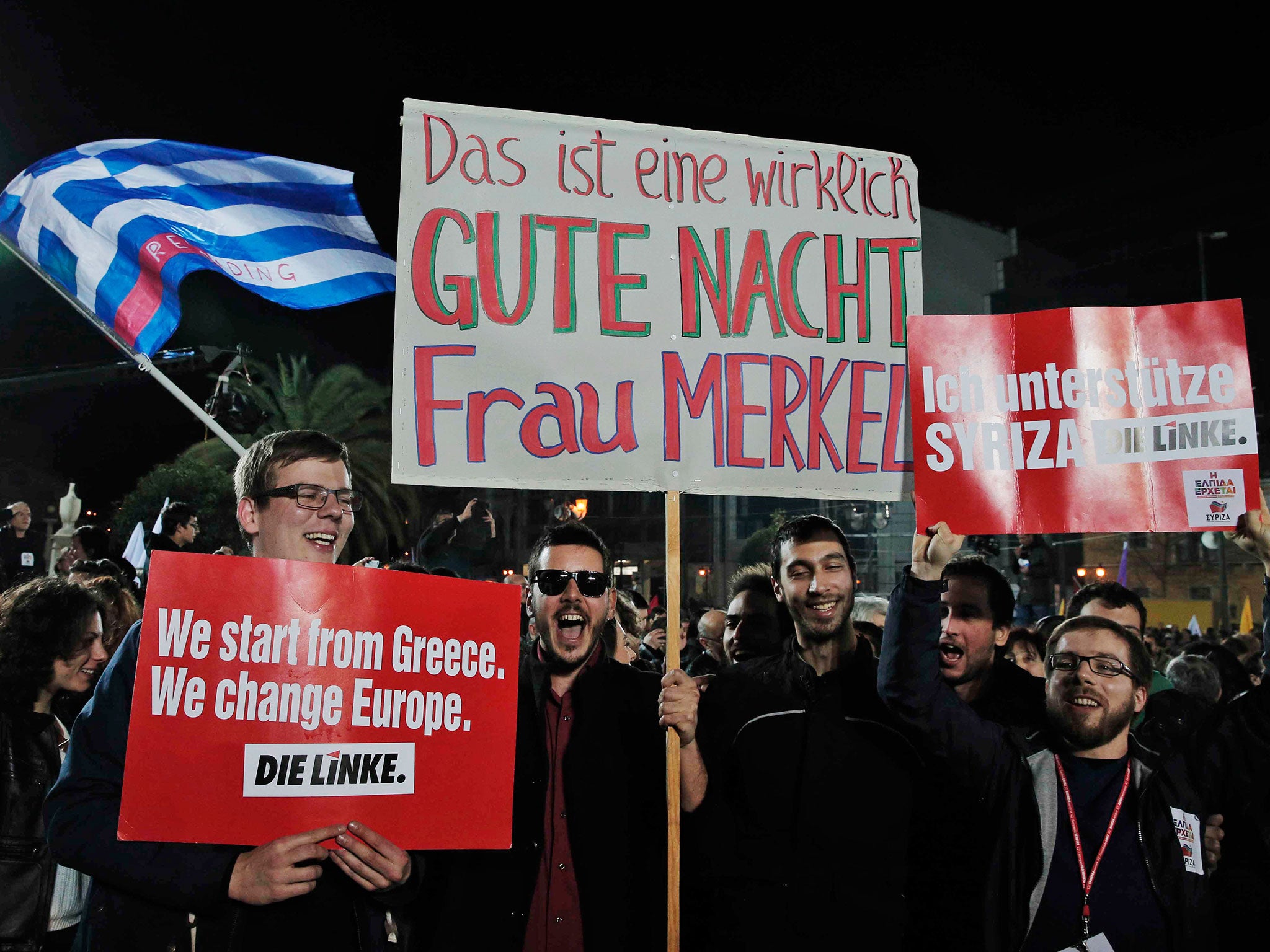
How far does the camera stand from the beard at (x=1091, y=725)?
291cm

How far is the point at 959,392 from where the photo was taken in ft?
10.8

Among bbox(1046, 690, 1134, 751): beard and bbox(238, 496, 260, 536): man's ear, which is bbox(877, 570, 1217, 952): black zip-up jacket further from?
bbox(238, 496, 260, 536): man's ear

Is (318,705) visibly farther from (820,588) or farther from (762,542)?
(762,542)

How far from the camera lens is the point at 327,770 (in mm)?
2387

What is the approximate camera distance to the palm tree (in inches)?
1001

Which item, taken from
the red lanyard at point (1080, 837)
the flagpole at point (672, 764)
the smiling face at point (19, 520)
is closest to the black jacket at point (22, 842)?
the flagpole at point (672, 764)

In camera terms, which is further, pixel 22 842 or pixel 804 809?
pixel 22 842

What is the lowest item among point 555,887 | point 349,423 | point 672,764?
A: point 555,887

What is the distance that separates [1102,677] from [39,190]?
17.6 ft

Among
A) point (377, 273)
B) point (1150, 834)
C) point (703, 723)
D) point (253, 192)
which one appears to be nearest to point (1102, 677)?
point (1150, 834)

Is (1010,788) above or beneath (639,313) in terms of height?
beneath

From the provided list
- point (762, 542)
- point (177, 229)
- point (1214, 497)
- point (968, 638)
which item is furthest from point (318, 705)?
point (762, 542)

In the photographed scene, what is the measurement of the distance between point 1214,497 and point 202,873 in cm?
305

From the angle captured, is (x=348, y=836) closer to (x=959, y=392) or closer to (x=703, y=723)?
(x=703, y=723)
